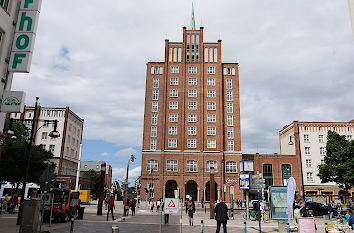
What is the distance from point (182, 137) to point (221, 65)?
17.7 metres

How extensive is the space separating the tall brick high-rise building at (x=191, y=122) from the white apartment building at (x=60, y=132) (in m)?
18.4

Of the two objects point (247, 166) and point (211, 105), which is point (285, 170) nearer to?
point (211, 105)

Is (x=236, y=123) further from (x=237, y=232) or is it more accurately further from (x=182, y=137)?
(x=237, y=232)

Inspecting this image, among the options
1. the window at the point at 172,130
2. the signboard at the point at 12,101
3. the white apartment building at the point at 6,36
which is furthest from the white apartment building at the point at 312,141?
the signboard at the point at 12,101

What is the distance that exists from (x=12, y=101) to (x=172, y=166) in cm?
4488

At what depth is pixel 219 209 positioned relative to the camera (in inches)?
543

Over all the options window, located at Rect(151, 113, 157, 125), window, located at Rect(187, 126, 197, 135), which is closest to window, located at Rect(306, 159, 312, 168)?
window, located at Rect(187, 126, 197, 135)

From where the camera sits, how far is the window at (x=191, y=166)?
5597cm

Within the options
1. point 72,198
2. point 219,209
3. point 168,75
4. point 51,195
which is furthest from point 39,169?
point 168,75

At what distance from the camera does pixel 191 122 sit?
5803 centimetres

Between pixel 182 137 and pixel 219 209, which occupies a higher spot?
pixel 182 137

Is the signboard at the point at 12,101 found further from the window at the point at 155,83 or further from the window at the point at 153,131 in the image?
the window at the point at 155,83

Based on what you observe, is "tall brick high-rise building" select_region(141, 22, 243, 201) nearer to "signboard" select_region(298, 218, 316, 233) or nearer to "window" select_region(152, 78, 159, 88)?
"window" select_region(152, 78, 159, 88)

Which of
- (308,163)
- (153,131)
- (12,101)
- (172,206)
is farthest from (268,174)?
(12,101)
